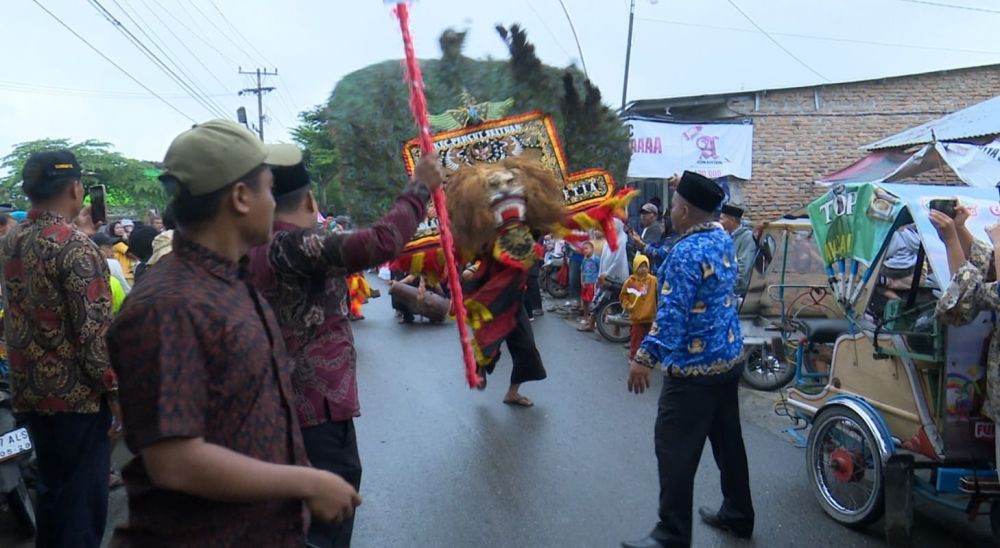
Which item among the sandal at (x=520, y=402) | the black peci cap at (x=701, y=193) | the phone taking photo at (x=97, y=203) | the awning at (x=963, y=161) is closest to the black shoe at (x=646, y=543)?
the black peci cap at (x=701, y=193)

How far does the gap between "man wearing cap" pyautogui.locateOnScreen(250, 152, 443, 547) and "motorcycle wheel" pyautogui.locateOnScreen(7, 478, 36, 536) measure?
2.37m

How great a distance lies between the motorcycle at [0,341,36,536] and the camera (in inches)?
152

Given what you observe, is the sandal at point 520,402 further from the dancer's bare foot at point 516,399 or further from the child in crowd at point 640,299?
the child in crowd at point 640,299

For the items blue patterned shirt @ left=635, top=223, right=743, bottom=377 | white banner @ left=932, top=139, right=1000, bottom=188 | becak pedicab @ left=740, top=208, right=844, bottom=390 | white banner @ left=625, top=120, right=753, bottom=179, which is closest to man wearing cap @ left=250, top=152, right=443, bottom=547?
blue patterned shirt @ left=635, top=223, right=743, bottom=377

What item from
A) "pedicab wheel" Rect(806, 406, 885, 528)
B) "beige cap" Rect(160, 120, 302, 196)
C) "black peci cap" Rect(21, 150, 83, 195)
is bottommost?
"pedicab wheel" Rect(806, 406, 885, 528)

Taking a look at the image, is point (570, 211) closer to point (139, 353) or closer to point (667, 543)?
point (667, 543)

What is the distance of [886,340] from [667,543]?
1.58 metres

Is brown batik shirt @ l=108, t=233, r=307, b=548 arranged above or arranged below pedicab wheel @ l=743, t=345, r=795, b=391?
above

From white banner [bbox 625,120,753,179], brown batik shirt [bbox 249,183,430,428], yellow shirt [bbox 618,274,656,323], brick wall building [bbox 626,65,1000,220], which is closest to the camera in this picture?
brown batik shirt [bbox 249,183,430,428]

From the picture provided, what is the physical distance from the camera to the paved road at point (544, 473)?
395 cm

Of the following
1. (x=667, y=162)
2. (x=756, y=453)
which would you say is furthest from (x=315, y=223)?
(x=667, y=162)

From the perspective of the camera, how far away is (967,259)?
11.0 feet

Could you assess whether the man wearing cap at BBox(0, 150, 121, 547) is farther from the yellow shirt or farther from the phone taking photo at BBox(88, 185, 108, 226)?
the yellow shirt

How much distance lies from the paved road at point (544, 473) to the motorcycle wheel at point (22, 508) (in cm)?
10
